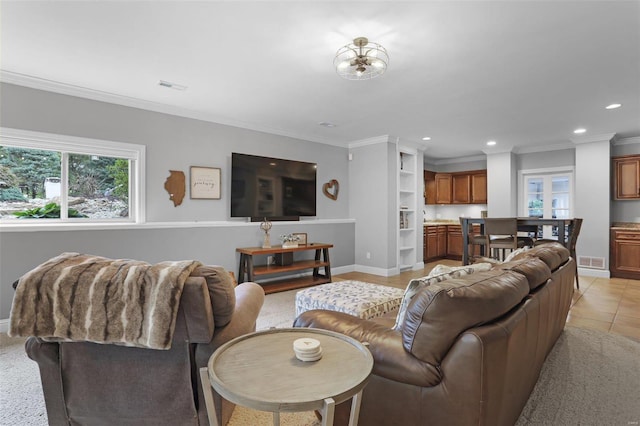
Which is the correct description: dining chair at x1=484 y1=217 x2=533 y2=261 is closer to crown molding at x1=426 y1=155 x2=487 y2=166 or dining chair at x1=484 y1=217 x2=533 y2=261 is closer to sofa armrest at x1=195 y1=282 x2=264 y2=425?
crown molding at x1=426 y1=155 x2=487 y2=166

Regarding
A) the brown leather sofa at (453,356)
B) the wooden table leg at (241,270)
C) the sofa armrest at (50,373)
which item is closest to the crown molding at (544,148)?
the wooden table leg at (241,270)

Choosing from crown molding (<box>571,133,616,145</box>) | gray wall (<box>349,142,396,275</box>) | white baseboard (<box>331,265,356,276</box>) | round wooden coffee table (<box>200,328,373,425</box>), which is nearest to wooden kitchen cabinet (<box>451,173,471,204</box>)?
crown molding (<box>571,133,616,145</box>)

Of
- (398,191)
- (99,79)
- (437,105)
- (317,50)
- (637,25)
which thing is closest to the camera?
(637,25)

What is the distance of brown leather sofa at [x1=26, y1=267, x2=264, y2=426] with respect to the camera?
146 centimetres

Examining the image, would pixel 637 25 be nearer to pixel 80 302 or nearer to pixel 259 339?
pixel 259 339

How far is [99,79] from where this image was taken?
10.9 ft

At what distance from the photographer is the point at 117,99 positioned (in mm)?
3797

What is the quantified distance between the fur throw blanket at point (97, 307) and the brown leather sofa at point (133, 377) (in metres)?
0.12

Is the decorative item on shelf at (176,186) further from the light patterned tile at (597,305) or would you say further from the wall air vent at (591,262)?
the wall air vent at (591,262)

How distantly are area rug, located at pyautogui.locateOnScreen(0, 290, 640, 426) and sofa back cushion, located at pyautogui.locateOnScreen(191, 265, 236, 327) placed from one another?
716 millimetres

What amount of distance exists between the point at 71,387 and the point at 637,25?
410 cm

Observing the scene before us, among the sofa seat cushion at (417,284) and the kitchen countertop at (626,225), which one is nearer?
the sofa seat cushion at (417,284)

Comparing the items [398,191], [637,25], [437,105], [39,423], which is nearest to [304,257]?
[398,191]

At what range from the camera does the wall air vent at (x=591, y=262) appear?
5.75 metres
